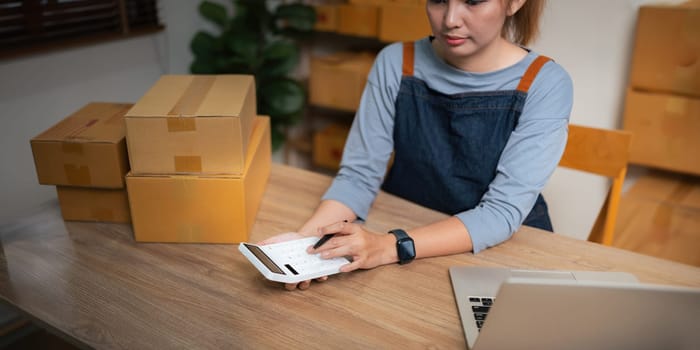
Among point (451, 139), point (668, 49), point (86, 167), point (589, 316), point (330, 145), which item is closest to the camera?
point (589, 316)

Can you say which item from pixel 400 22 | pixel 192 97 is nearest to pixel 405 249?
pixel 192 97

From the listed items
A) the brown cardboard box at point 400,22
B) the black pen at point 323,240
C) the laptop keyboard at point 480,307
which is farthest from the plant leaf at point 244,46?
the laptop keyboard at point 480,307

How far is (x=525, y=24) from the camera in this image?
1293 mm

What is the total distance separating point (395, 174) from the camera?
4.72ft

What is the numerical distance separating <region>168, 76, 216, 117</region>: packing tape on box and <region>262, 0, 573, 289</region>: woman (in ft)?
1.02

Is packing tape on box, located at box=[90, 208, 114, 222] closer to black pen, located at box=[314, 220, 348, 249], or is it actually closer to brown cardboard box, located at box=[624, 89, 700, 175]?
black pen, located at box=[314, 220, 348, 249]

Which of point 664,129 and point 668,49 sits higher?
point 668,49

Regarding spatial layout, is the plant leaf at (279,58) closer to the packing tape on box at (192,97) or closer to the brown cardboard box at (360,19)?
the brown cardboard box at (360,19)

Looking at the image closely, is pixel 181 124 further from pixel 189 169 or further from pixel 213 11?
pixel 213 11

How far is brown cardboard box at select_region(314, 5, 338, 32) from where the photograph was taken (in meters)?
2.54

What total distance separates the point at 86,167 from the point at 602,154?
121 cm

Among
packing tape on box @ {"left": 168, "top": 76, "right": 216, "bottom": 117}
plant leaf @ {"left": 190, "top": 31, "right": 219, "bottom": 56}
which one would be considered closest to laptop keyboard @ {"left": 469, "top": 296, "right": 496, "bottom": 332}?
packing tape on box @ {"left": 168, "top": 76, "right": 216, "bottom": 117}

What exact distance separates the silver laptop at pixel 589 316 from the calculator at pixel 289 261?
295 millimetres

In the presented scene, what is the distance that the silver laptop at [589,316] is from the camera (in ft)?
2.12
